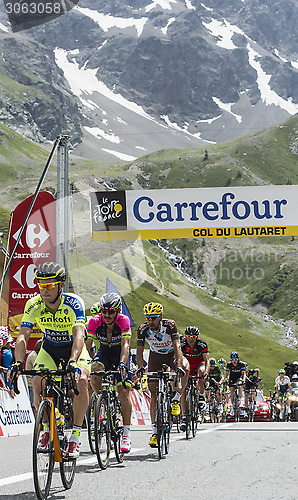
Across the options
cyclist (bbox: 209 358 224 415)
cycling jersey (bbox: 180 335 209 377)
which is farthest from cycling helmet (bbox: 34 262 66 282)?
cyclist (bbox: 209 358 224 415)

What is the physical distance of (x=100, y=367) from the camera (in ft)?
26.2

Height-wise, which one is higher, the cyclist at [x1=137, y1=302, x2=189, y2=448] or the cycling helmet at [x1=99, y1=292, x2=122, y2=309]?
the cycling helmet at [x1=99, y1=292, x2=122, y2=309]

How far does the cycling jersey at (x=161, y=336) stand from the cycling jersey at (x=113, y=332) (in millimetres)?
1155

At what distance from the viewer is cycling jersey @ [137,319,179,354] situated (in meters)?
9.27

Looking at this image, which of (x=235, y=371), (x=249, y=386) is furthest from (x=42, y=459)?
(x=249, y=386)

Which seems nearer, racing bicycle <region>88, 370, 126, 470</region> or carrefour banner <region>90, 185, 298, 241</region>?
racing bicycle <region>88, 370, 126, 470</region>

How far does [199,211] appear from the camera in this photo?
62.0ft

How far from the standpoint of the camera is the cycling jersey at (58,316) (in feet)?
20.2

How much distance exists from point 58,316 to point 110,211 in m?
12.9

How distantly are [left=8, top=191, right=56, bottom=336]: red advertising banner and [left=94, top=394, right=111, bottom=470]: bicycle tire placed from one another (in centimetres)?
1053

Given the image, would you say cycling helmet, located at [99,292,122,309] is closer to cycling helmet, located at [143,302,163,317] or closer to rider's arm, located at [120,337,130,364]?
rider's arm, located at [120,337,130,364]

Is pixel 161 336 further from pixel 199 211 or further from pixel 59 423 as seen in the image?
pixel 199 211

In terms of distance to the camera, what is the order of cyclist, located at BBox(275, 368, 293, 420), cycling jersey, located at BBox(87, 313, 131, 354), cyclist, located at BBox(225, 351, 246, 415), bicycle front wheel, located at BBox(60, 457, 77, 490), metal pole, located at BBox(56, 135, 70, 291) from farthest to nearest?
cyclist, located at BBox(275, 368, 293, 420)
cyclist, located at BBox(225, 351, 246, 415)
metal pole, located at BBox(56, 135, 70, 291)
cycling jersey, located at BBox(87, 313, 131, 354)
bicycle front wheel, located at BBox(60, 457, 77, 490)

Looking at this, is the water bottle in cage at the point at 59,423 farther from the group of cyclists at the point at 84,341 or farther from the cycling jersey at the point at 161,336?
the cycling jersey at the point at 161,336
